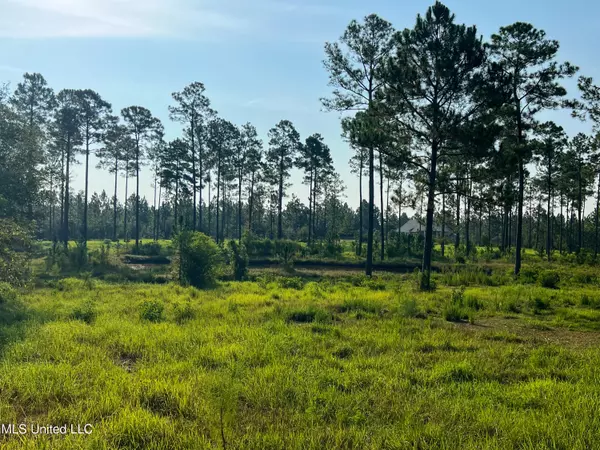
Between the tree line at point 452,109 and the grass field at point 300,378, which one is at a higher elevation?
the tree line at point 452,109

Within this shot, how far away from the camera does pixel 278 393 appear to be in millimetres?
5359

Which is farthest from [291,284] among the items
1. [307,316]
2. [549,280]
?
[549,280]

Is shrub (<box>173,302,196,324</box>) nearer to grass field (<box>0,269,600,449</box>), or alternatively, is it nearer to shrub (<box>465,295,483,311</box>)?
grass field (<box>0,269,600,449</box>)

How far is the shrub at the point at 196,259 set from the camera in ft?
64.6

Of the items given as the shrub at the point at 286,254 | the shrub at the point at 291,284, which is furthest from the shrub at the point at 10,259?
the shrub at the point at 286,254

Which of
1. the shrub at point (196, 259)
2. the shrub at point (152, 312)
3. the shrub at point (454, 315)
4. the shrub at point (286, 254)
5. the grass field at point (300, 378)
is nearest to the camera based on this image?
the grass field at point (300, 378)

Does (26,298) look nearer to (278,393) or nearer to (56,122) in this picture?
(278,393)

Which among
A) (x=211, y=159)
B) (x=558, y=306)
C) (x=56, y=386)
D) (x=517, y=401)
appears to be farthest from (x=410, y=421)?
(x=211, y=159)

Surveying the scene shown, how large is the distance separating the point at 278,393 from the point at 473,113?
16448mm

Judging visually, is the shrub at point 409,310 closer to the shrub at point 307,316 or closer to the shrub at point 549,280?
the shrub at point 307,316

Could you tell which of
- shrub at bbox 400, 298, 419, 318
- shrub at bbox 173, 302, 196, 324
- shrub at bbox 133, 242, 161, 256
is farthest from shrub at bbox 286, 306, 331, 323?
shrub at bbox 133, 242, 161, 256

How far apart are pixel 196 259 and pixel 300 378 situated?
14.9 m

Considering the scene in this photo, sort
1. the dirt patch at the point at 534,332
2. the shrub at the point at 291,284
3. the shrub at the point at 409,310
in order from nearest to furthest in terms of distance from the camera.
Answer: the dirt patch at the point at 534,332, the shrub at the point at 409,310, the shrub at the point at 291,284

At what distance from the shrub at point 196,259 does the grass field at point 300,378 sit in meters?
8.44
